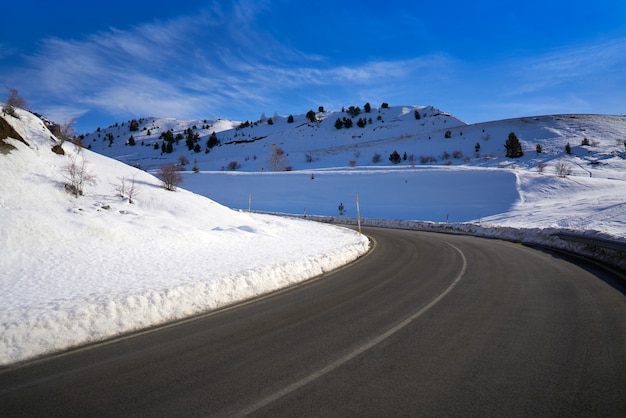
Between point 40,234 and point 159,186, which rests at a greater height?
point 159,186

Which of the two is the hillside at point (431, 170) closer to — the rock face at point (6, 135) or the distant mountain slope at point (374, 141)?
the distant mountain slope at point (374, 141)

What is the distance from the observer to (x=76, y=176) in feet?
49.6

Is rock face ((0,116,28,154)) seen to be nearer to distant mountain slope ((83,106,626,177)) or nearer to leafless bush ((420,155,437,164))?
distant mountain slope ((83,106,626,177))

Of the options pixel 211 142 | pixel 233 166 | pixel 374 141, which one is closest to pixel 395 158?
pixel 374 141

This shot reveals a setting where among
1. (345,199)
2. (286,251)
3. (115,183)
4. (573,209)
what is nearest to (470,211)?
(573,209)

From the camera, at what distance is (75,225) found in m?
11.1

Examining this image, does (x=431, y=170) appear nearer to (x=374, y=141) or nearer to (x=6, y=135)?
(x=374, y=141)

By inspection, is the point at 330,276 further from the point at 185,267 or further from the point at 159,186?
the point at 159,186

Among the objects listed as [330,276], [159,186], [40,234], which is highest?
[159,186]

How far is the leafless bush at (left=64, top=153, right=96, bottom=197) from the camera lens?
546 inches

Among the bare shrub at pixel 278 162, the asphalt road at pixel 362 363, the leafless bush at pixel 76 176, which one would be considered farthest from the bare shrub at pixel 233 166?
the asphalt road at pixel 362 363

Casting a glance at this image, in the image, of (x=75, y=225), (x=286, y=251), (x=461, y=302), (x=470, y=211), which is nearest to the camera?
(x=461, y=302)

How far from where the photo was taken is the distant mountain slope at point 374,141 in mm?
57281

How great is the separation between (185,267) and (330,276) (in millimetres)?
4233
